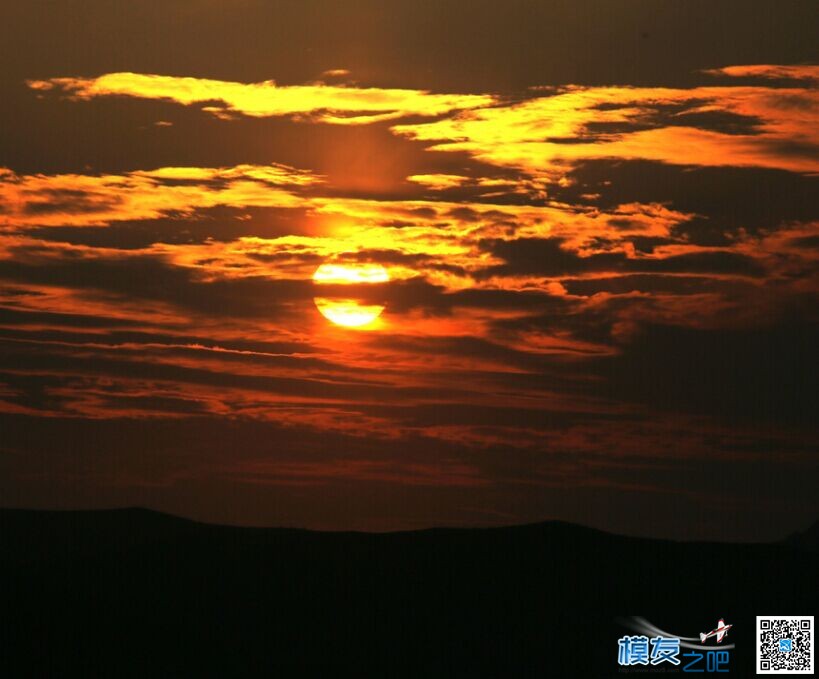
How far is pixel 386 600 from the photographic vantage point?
72250mm

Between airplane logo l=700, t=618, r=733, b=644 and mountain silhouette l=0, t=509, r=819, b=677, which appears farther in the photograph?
mountain silhouette l=0, t=509, r=819, b=677

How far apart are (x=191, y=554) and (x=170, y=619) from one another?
39.9 ft

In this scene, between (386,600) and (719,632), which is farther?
(386,600)

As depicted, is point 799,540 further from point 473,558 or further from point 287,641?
point 287,641

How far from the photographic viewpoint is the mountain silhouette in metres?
64.6

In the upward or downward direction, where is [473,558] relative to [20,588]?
upward

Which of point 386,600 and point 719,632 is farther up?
point 386,600

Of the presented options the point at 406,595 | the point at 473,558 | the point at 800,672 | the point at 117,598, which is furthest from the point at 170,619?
the point at 800,672

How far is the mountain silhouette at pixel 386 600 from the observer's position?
212 ft

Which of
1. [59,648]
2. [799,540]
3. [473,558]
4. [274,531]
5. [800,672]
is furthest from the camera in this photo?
[799,540]

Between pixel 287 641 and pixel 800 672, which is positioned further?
pixel 287 641

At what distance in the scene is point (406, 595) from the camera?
7288 cm

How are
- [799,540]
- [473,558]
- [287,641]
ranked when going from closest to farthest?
1. [287,641]
2. [473,558]
3. [799,540]

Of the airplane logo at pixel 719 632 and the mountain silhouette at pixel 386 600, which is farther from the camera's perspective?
the mountain silhouette at pixel 386 600
